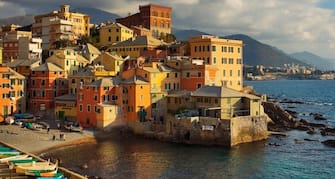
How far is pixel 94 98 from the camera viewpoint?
234 ft

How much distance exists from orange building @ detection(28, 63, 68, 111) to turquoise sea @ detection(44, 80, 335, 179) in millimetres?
19248

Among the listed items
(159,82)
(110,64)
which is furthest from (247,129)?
(110,64)

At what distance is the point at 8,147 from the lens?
176 ft

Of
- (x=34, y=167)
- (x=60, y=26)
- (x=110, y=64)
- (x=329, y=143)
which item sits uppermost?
(x=60, y=26)

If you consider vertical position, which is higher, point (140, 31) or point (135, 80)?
point (140, 31)

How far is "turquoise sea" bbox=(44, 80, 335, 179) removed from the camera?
49.1 metres

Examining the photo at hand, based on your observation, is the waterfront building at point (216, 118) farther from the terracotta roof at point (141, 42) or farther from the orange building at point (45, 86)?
the terracotta roof at point (141, 42)

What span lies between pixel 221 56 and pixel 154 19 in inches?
1803

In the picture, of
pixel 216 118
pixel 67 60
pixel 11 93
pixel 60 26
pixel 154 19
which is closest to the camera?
pixel 216 118

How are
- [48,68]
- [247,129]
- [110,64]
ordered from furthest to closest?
1. [110,64]
2. [48,68]
3. [247,129]

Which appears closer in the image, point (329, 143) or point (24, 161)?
point (24, 161)

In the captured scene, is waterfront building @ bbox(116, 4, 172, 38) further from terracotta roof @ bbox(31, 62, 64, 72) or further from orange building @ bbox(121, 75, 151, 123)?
orange building @ bbox(121, 75, 151, 123)

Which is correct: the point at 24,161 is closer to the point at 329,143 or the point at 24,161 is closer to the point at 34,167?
the point at 34,167

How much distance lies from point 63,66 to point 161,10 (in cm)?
5364
